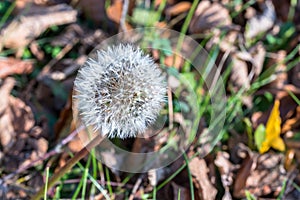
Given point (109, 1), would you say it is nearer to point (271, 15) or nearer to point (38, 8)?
point (38, 8)

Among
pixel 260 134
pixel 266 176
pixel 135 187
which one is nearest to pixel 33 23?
pixel 135 187

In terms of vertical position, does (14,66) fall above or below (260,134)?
above

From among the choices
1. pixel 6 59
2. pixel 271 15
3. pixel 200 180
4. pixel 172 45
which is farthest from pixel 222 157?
pixel 6 59

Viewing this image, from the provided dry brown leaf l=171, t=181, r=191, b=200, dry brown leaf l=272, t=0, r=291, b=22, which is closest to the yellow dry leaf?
dry brown leaf l=171, t=181, r=191, b=200

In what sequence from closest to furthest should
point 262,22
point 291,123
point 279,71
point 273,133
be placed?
point 273,133 → point 291,123 → point 279,71 → point 262,22

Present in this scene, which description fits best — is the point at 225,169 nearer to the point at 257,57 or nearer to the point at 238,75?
the point at 238,75

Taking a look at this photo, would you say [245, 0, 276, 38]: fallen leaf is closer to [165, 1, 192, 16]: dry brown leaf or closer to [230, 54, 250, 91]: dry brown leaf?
[230, 54, 250, 91]: dry brown leaf

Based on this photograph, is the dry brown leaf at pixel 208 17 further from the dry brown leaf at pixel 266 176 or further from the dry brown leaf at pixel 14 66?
the dry brown leaf at pixel 14 66

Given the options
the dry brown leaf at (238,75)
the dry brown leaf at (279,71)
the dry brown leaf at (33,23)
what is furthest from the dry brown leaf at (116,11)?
the dry brown leaf at (279,71)
